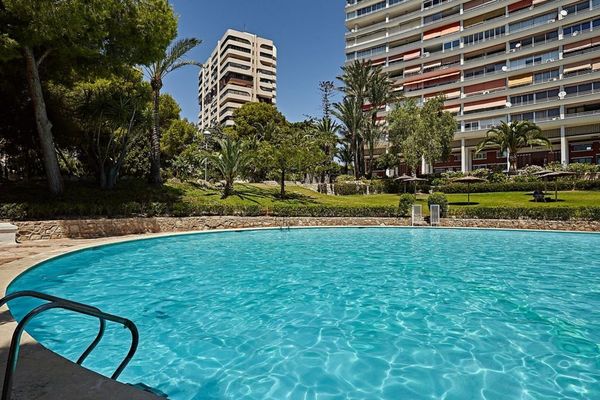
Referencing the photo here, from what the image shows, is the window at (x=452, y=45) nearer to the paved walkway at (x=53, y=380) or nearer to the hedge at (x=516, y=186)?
the hedge at (x=516, y=186)

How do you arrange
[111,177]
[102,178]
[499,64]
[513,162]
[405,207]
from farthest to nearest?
1. [499,64]
2. [513,162]
3. [405,207]
4. [111,177]
5. [102,178]

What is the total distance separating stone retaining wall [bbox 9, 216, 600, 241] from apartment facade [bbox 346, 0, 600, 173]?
34.9 m

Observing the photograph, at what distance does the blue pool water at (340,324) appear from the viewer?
4547 mm

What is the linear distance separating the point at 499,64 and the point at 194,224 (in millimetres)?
55184

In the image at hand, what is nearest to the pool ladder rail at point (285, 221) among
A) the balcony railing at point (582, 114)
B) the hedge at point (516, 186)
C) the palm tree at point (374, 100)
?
the hedge at point (516, 186)

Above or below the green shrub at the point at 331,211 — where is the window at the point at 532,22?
above

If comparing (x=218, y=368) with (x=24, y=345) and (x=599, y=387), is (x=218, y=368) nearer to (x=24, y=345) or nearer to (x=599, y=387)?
(x=24, y=345)

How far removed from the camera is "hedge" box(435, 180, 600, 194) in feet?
106

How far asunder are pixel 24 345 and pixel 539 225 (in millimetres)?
24967

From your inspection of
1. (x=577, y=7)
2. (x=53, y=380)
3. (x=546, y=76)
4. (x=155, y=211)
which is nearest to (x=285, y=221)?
(x=155, y=211)

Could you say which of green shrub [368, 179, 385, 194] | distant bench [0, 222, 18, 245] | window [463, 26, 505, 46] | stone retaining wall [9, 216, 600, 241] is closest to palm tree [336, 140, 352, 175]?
green shrub [368, 179, 385, 194]

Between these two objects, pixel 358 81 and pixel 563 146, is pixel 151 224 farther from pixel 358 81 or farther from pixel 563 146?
pixel 563 146

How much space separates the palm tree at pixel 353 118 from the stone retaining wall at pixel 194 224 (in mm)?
23474

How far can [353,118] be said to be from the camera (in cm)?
4716
